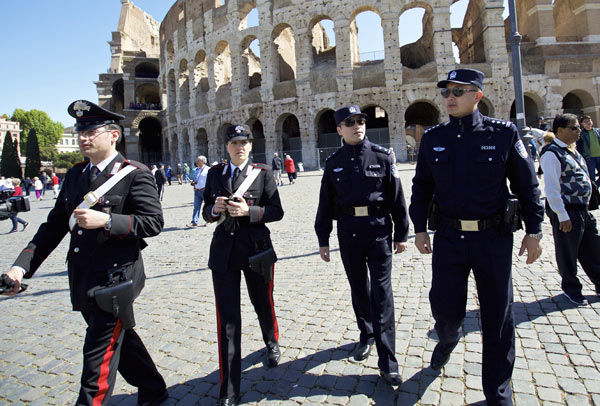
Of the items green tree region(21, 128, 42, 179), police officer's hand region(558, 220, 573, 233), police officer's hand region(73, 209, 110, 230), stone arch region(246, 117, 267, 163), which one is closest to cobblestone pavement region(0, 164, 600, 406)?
police officer's hand region(558, 220, 573, 233)

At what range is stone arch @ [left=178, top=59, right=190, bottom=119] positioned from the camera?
102ft

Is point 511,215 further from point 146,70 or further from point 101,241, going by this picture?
point 146,70

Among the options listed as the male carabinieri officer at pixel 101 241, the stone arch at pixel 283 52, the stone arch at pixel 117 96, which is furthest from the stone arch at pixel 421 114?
the stone arch at pixel 117 96

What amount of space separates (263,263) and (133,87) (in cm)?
3902

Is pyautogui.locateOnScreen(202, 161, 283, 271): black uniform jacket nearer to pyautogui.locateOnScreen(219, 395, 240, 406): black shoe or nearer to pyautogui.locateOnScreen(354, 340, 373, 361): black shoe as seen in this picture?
pyautogui.locateOnScreen(219, 395, 240, 406): black shoe

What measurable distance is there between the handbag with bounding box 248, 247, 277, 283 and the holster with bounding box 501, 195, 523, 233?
5.27 feet

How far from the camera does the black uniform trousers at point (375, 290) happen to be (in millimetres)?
2697

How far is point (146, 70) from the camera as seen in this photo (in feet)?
130

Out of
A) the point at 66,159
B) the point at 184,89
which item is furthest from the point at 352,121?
the point at 66,159

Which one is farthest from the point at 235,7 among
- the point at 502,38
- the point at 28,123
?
the point at 28,123

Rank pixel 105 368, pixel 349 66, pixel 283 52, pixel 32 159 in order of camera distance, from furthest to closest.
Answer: pixel 32 159
pixel 283 52
pixel 349 66
pixel 105 368

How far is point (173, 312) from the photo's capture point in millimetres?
4230

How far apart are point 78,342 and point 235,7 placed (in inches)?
1057

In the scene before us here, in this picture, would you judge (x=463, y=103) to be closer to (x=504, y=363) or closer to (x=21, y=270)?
(x=504, y=363)
